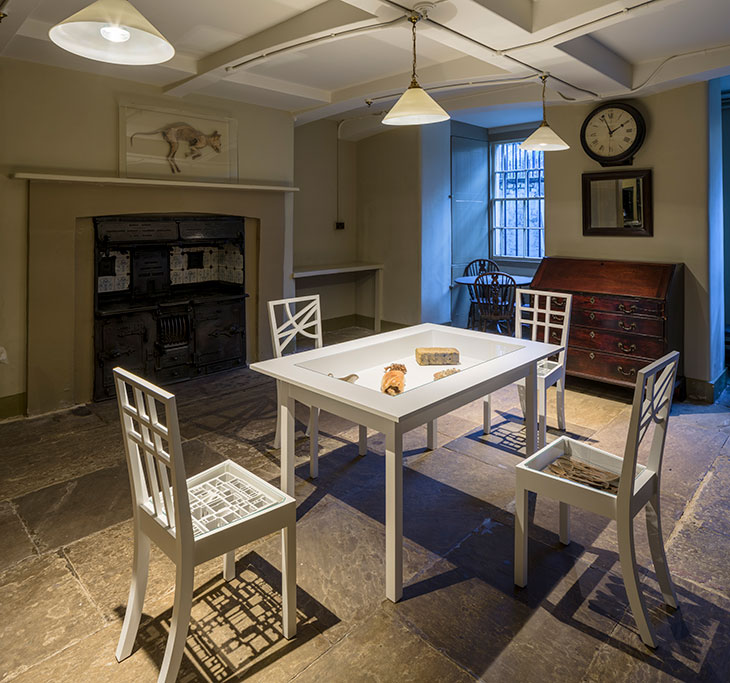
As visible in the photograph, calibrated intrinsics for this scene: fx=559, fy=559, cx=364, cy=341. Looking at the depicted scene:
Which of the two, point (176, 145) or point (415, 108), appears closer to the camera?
point (415, 108)

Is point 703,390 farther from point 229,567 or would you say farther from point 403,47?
point 229,567

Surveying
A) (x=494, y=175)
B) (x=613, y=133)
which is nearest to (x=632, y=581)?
(x=613, y=133)

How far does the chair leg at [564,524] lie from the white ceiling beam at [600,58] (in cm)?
247

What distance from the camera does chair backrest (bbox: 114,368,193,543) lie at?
1.50 metres

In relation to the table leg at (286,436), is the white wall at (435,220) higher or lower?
higher

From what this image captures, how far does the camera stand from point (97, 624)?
1.92 meters

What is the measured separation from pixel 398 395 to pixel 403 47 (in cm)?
259

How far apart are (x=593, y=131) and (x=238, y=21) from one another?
9.22 ft

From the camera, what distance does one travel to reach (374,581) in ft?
7.01

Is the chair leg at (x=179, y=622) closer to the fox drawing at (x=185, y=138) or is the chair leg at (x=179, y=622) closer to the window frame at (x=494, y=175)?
the fox drawing at (x=185, y=138)

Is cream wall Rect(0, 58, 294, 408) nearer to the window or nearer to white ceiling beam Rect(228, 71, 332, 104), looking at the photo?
white ceiling beam Rect(228, 71, 332, 104)

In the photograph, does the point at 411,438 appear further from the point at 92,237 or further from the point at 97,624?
the point at 92,237

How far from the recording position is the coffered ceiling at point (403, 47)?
2.75m

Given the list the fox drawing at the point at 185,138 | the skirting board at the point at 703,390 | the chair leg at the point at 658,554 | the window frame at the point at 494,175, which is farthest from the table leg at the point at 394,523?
the window frame at the point at 494,175
